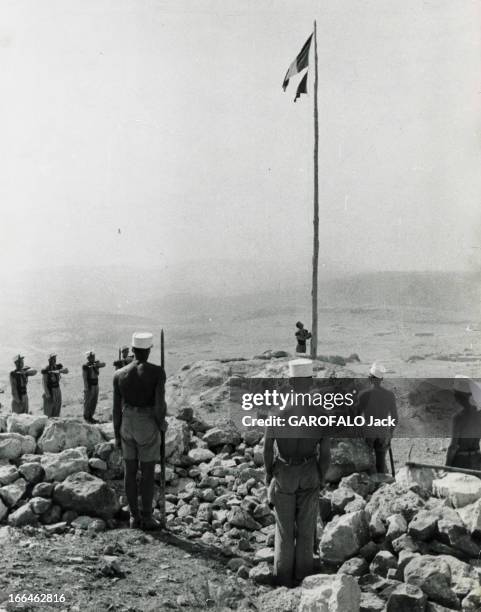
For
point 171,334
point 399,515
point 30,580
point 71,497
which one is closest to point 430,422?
point 399,515

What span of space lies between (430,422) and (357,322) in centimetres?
2440

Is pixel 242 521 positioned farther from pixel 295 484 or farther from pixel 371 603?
pixel 371 603

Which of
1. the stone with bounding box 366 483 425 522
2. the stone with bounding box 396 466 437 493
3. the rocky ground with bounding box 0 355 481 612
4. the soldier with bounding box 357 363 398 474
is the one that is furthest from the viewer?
the soldier with bounding box 357 363 398 474

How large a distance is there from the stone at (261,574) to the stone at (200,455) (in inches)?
91.3

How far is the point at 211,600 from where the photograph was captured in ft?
14.8

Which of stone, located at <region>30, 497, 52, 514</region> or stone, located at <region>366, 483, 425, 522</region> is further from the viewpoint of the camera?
stone, located at <region>30, 497, 52, 514</region>

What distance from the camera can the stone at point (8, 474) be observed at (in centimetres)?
606

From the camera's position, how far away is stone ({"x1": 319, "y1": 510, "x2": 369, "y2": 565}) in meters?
5.04

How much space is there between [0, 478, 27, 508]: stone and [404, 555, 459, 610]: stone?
3603 millimetres

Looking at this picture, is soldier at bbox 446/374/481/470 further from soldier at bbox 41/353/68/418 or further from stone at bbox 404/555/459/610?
soldier at bbox 41/353/68/418

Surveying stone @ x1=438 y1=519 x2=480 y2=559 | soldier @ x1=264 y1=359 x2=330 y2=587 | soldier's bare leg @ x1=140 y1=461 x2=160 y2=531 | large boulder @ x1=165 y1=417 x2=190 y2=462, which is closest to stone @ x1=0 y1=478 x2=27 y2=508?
soldier's bare leg @ x1=140 y1=461 x2=160 y2=531

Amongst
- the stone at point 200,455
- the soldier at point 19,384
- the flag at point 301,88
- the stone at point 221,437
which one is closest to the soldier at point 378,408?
the stone at point 221,437

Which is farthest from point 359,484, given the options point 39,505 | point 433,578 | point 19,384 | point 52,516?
point 19,384

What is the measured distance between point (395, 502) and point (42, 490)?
3.30m
